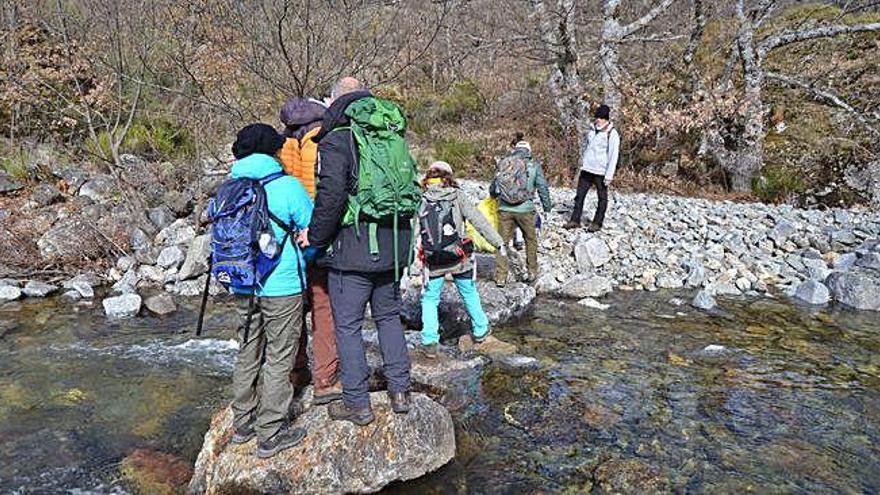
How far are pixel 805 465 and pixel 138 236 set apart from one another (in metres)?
10.1

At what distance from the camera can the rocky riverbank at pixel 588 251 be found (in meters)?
8.57

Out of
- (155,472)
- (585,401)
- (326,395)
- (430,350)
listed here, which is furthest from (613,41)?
(155,472)

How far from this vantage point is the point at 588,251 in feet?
32.4

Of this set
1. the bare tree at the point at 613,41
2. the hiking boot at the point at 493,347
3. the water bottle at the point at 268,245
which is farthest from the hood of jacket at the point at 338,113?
the bare tree at the point at 613,41

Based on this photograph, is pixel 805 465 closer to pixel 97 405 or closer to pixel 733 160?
pixel 97 405

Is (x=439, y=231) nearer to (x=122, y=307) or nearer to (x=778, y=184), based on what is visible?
(x=122, y=307)

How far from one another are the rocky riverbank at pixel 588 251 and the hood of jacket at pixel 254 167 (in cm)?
412

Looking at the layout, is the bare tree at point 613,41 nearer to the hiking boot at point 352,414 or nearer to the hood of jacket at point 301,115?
the hood of jacket at point 301,115

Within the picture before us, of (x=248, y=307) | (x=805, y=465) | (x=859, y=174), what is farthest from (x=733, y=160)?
(x=248, y=307)

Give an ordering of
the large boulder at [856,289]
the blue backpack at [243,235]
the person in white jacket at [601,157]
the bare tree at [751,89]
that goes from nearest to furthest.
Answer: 1. the blue backpack at [243,235]
2. the large boulder at [856,289]
3. the person in white jacket at [601,157]
4. the bare tree at [751,89]

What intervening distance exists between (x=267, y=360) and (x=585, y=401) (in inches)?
114

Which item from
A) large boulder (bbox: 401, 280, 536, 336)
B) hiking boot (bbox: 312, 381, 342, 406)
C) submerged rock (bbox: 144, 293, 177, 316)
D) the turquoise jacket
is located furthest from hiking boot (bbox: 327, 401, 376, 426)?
submerged rock (bbox: 144, 293, 177, 316)

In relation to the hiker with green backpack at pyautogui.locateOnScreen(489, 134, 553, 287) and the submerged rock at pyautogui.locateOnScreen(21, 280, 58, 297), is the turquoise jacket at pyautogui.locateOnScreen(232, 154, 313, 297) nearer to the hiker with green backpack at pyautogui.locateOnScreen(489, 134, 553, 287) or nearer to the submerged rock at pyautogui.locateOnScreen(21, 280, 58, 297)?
the hiker with green backpack at pyautogui.locateOnScreen(489, 134, 553, 287)

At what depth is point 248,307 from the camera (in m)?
4.04
